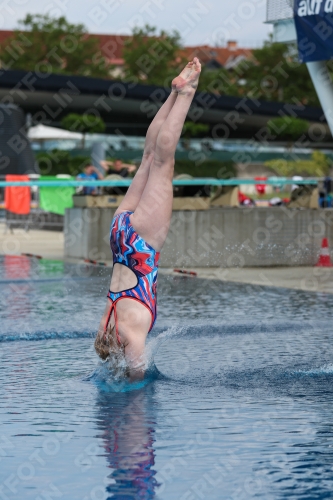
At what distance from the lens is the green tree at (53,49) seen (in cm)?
9650

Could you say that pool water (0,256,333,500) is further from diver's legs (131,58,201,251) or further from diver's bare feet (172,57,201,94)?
diver's bare feet (172,57,201,94)

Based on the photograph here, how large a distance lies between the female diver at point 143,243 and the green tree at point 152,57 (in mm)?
85606

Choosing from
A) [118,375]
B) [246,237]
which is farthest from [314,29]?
[118,375]

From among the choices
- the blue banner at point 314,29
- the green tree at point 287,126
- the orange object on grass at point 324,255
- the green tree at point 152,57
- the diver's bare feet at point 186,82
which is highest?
the green tree at point 152,57

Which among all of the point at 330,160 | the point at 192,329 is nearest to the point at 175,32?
the point at 330,160

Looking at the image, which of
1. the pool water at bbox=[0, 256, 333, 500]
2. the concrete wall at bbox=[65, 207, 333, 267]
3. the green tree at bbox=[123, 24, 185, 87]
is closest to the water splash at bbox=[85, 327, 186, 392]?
the pool water at bbox=[0, 256, 333, 500]

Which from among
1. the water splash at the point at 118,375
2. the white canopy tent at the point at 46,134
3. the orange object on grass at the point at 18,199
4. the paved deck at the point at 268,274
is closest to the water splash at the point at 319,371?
the water splash at the point at 118,375

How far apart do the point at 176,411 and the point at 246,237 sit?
33.6ft

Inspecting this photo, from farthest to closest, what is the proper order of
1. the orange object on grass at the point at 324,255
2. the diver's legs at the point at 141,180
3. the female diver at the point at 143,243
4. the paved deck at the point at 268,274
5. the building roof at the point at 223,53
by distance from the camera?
1. the building roof at the point at 223,53
2. the orange object on grass at the point at 324,255
3. the paved deck at the point at 268,274
4. the diver's legs at the point at 141,180
5. the female diver at the point at 143,243

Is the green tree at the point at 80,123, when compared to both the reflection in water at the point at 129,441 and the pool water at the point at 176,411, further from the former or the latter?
the reflection in water at the point at 129,441

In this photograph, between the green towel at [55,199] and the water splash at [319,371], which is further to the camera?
the green towel at [55,199]

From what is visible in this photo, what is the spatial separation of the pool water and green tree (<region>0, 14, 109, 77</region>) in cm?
8753

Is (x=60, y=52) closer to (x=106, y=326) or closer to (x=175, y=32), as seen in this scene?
(x=175, y=32)

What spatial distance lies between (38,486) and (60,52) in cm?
9980
